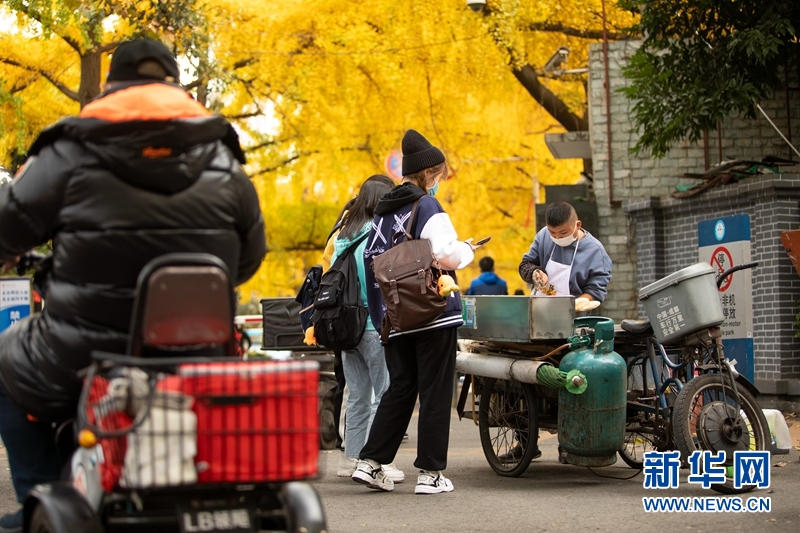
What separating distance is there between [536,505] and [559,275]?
203cm

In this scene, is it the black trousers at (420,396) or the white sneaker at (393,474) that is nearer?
the black trousers at (420,396)

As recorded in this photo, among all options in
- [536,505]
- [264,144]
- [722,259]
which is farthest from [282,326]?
[264,144]

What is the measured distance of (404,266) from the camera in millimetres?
6539

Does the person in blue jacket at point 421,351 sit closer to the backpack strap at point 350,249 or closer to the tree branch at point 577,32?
the backpack strap at point 350,249

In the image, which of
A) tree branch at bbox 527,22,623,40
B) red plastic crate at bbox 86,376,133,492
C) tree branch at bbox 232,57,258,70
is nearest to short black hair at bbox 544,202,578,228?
red plastic crate at bbox 86,376,133,492

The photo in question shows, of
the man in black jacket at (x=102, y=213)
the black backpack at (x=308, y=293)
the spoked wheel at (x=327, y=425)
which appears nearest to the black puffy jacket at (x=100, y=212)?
the man in black jacket at (x=102, y=213)

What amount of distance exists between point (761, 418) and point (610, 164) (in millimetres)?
11573

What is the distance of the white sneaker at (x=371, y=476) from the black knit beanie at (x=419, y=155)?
1760 millimetres

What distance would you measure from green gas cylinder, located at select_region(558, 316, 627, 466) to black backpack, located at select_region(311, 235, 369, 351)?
1332mm

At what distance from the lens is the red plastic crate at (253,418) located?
3.36m

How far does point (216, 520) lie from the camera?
11.5 ft

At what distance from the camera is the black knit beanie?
688 cm

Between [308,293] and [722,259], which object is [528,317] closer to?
[308,293]

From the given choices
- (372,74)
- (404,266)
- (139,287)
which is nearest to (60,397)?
(139,287)
